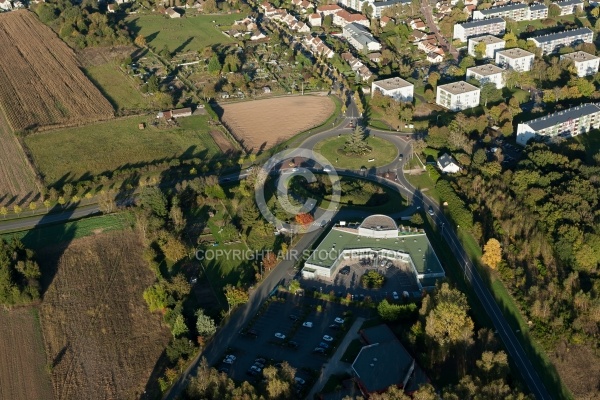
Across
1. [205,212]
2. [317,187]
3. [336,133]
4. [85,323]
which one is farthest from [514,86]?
[85,323]

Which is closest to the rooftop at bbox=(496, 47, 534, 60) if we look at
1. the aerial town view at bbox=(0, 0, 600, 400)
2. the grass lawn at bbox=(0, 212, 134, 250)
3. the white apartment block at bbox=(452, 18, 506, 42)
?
the aerial town view at bbox=(0, 0, 600, 400)

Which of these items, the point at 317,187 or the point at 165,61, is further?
the point at 165,61

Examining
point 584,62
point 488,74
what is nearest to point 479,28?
point 584,62

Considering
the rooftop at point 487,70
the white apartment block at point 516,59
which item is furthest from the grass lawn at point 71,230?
the white apartment block at point 516,59

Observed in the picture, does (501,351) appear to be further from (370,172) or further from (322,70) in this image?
(322,70)

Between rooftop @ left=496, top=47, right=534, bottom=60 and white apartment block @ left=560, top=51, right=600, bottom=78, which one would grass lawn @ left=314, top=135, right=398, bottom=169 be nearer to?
rooftop @ left=496, top=47, right=534, bottom=60

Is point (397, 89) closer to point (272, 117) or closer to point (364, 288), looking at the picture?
point (272, 117)
